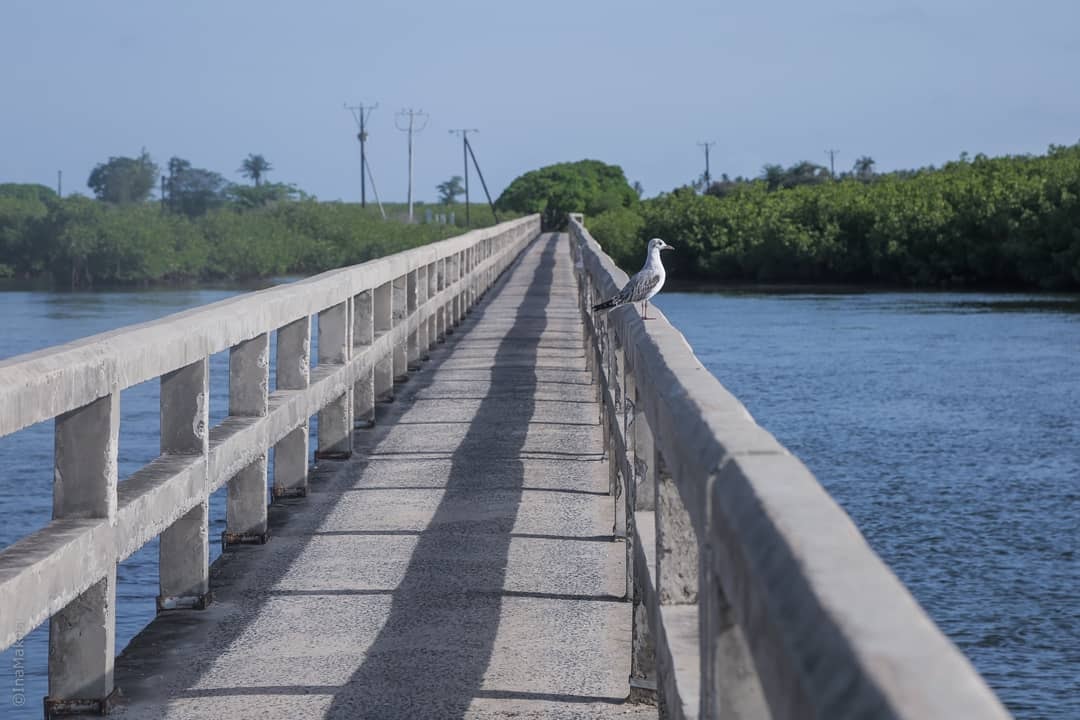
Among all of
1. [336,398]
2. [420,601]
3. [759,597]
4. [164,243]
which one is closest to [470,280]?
[336,398]

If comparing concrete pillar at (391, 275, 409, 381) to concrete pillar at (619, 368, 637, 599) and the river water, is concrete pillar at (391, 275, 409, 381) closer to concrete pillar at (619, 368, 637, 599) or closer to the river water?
the river water

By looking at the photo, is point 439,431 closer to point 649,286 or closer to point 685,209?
point 649,286

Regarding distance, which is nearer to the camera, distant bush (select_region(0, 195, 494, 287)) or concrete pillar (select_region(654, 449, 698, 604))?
concrete pillar (select_region(654, 449, 698, 604))

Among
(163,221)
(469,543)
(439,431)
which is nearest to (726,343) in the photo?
(439,431)

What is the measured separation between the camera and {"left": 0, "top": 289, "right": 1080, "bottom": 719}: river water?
9.62m

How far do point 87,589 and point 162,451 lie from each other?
1.10 meters

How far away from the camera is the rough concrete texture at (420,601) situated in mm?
4559

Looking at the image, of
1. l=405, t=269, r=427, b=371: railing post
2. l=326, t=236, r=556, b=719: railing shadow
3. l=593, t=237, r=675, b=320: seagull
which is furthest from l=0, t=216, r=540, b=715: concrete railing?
l=405, t=269, r=427, b=371: railing post

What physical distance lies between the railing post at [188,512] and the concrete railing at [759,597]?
1.48 m

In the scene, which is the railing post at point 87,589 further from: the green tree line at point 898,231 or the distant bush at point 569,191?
the distant bush at point 569,191

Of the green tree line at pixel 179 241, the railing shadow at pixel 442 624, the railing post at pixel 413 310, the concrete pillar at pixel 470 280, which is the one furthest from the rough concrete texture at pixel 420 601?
the green tree line at pixel 179 241

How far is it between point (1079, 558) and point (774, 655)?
11653 mm

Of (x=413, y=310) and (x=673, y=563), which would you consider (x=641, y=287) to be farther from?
(x=413, y=310)

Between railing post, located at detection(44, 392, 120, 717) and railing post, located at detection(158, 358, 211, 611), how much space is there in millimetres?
777
